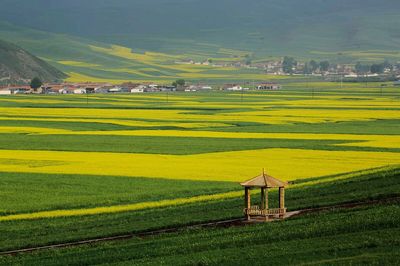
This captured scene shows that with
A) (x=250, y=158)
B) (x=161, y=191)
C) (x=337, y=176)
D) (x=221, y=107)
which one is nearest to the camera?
(x=161, y=191)

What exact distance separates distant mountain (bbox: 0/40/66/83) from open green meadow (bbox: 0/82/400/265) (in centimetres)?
9405

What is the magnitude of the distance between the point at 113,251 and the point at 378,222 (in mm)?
6016

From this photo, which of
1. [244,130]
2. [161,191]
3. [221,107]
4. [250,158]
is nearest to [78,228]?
[161,191]

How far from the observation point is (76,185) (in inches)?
1553

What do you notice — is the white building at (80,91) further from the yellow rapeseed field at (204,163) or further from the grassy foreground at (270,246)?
the grassy foreground at (270,246)

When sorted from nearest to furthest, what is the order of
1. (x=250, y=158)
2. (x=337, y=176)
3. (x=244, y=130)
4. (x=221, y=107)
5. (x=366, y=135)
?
(x=337, y=176) < (x=250, y=158) < (x=366, y=135) < (x=244, y=130) < (x=221, y=107)

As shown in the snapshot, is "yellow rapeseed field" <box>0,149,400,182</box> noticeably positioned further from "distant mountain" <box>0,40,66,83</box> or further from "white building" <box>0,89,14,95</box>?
"distant mountain" <box>0,40,66,83</box>

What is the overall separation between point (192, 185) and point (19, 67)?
142709 millimetres

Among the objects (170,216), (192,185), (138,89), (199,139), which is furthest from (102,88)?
(170,216)

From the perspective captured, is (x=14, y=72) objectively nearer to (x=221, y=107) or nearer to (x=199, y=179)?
(x=221, y=107)

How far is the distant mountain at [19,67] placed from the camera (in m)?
174

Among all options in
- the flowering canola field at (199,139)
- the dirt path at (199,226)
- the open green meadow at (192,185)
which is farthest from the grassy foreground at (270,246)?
the flowering canola field at (199,139)

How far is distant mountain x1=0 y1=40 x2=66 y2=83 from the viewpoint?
572 ft

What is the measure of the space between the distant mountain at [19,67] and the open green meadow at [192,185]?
309 ft
